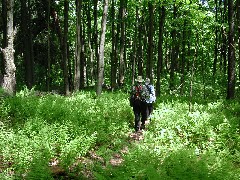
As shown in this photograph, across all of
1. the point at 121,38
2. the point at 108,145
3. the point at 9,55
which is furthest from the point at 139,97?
the point at 121,38

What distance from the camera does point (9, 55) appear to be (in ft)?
42.5

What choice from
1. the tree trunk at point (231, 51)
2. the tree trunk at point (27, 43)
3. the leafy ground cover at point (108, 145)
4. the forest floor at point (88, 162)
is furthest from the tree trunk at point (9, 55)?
the tree trunk at point (231, 51)

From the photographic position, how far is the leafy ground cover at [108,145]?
6.19 m

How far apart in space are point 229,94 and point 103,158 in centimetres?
1213

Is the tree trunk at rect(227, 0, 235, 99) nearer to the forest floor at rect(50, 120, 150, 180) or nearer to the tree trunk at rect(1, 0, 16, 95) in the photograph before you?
the forest floor at rect(50, 120, 150, 180)

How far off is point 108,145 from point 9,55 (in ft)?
22.4

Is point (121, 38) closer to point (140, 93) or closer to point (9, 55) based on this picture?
point (9, 55)

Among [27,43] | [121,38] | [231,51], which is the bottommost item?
[231,51]

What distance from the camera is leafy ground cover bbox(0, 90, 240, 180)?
619 centimetres

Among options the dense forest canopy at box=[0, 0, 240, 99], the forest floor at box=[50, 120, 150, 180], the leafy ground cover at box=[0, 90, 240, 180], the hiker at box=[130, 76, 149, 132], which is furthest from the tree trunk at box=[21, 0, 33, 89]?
the forest floor at box=[50, 120, 150, 180]

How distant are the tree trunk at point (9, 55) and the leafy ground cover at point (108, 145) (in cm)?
207

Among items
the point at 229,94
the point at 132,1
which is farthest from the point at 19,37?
the point at 229,94

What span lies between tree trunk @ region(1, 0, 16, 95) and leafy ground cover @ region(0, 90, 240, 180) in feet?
6.79

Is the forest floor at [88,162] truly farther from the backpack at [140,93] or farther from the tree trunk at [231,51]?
the tree trunk at [231,51]
